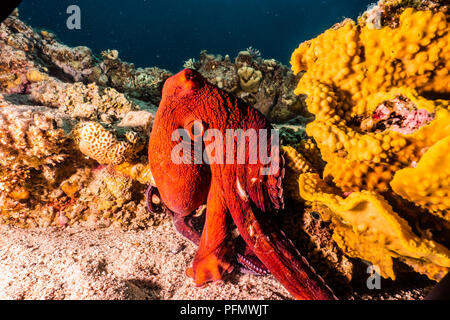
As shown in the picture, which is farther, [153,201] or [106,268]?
[153,201]

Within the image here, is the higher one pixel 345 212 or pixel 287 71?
pixel 287 71

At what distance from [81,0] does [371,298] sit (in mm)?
116953

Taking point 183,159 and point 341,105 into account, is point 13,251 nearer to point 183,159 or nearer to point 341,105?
point 183,159

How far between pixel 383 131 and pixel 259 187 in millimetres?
1010

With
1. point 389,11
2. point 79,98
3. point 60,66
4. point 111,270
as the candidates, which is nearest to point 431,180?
point 389,11

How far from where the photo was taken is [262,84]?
5.94 m

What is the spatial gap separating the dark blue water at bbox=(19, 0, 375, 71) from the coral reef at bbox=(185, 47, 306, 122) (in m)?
66.9

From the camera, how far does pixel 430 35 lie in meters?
1.38

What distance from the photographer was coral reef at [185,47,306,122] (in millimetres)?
5629

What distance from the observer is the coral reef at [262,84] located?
5.63 m

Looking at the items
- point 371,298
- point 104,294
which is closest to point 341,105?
point 371,298

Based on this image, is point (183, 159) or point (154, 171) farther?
point (154, 171)

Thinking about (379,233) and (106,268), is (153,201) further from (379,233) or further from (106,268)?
(379,233)

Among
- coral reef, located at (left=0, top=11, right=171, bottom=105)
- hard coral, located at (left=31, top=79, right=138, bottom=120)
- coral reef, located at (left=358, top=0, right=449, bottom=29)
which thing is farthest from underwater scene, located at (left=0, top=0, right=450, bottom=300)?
coral reef, located at (left=0, top=11, right=171, bottom=105)
